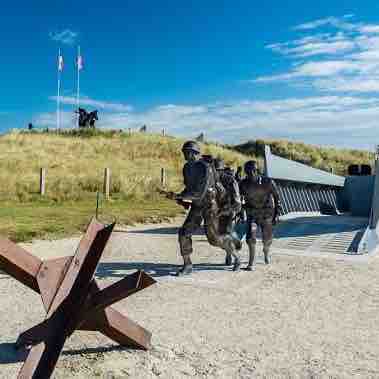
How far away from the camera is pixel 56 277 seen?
377cm

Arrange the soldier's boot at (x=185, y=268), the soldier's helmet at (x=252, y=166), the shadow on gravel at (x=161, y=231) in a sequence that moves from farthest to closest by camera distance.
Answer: the shadow on gravel at (x=161, y=231), the soldier's helmet at (x=252, y=166), the soldier's boot at (x=185, y=268)

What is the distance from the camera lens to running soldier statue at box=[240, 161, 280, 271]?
311 inches

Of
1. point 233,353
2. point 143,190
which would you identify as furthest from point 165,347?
point 143,190

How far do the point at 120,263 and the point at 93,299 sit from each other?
14.9ft

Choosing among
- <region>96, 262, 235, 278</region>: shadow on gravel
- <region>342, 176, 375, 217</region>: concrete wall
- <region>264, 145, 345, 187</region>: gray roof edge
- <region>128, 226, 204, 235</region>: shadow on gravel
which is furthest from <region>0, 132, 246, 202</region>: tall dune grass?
<region>96, 262, 235, 278</region>: shadow on gravel

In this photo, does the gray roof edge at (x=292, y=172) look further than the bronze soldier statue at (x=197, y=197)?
Yes

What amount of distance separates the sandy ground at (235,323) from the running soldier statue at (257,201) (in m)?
0.69

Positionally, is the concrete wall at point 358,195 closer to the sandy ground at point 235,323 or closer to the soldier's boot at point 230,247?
the sandy ground at point 235,323

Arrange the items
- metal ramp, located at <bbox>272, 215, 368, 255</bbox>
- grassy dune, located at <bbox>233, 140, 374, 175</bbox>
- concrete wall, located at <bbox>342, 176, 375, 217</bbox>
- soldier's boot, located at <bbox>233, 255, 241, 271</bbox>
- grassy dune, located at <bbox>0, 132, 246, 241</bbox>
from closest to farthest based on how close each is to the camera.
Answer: soldier's boot, located at <bbox>233, 255, 241, 271</bbox> < metal ramp, located at <bbox>272, 215, 368, 255</bbox> < grassy dune, located at <bbox>0, 132, 246, 241</bbox> < concrete wall, located at <bbox>342, 176, 375, 217</bbox> < grassy dune, located at <bbox>233, 140, 374, 175</bbox>

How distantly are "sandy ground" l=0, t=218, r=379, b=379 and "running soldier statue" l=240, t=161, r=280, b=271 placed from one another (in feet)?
2.25

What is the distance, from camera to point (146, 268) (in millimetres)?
7820

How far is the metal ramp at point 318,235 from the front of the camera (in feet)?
31.3

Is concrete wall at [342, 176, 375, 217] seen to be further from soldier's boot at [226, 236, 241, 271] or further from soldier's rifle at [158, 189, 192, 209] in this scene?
soldier's rifle at [158, 189, 192, 209]

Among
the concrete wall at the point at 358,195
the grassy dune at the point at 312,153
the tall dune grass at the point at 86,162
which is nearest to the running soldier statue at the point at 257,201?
the concrete wall at the point at 358,195
